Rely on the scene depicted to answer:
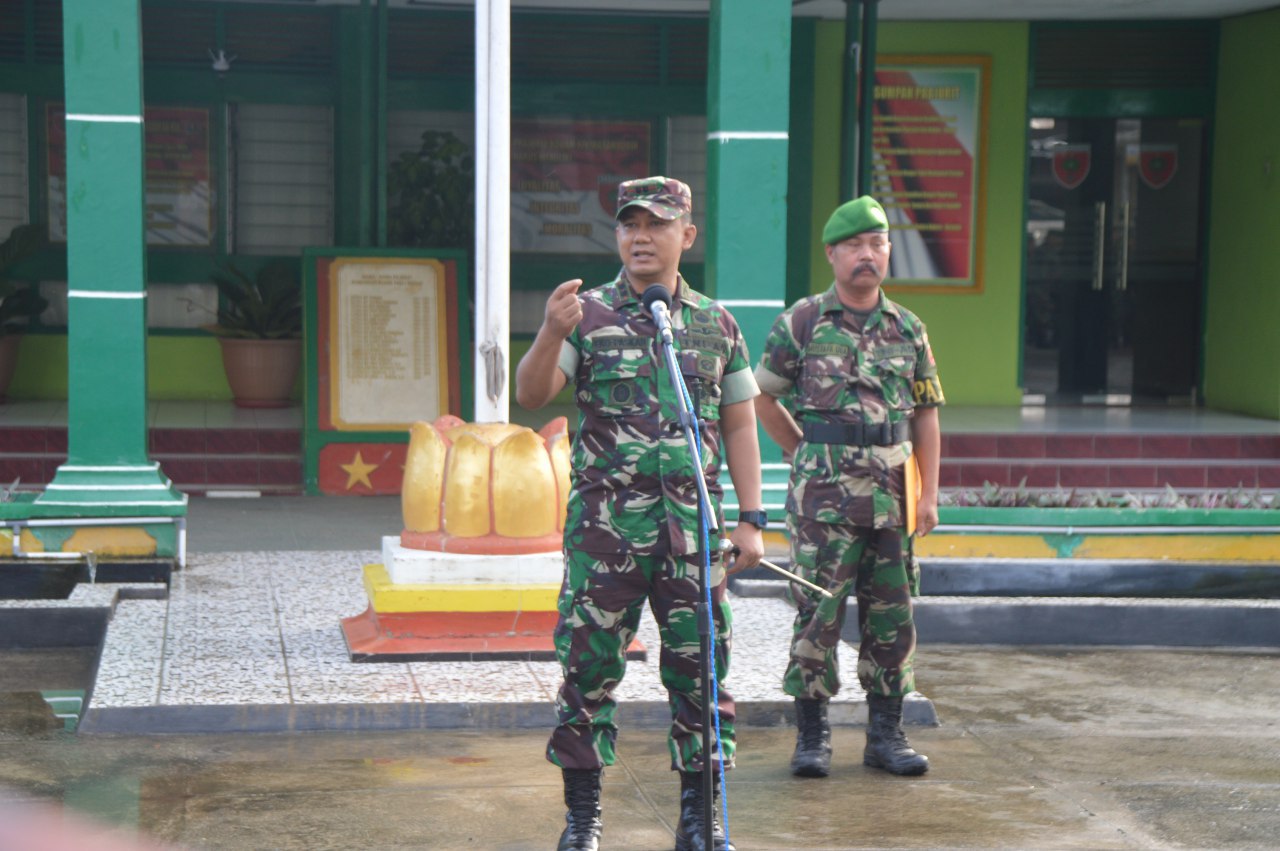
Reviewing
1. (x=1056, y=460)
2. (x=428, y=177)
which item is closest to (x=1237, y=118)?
(x=1056, y=460)

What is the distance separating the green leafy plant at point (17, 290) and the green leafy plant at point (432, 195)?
7.68 feet

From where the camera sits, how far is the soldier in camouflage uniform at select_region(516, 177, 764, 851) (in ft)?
14.5

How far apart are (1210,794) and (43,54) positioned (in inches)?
362

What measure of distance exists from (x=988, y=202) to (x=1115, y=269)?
116 cm

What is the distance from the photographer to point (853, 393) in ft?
17.7

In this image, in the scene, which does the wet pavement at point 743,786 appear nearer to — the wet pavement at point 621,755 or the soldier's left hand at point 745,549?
the wet pavement at point 621,755

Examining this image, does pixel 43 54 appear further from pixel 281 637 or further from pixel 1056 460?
pixel 1056 460

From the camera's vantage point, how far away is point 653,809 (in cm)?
506

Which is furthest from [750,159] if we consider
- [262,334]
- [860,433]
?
[262,334]

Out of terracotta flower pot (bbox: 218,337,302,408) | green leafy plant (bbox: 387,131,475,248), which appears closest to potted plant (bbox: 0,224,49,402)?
terracotta flower pot (bbox: 218,337,302,408)

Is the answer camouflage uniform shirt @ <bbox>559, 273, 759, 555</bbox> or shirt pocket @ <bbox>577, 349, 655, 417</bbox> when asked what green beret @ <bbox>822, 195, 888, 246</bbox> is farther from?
shirt pocket @ <bbox>577, 349, 655, 417</bbox>

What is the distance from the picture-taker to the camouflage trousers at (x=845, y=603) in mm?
5371

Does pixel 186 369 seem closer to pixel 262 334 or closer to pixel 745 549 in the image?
pixel 262 334

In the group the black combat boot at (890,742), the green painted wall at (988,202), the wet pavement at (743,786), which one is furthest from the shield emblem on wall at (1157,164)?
the black combat boot at (890,742)
